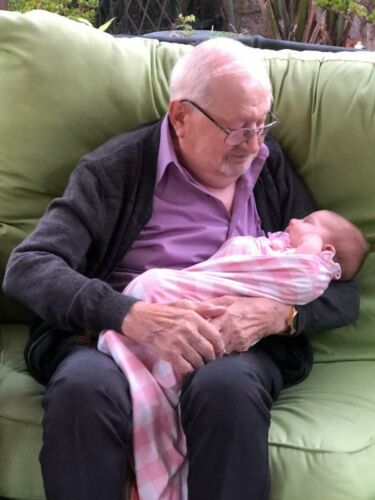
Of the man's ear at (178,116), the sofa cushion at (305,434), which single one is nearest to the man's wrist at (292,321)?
the sofa cushion at (305,434)

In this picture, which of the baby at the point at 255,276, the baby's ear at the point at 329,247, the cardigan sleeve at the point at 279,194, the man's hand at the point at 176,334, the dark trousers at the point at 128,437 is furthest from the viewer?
the cardigan sleeve at the point at 279,194

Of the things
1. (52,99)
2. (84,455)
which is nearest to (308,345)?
(84,455)

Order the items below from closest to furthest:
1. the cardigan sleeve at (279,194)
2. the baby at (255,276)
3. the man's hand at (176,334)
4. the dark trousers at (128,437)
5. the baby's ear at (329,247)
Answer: the dark trousers at (128,437)
the man's hand at (176,334)
the baby at (255,276)
the baby's ear at (329,247)
the cardigan sleeve at (279,194)

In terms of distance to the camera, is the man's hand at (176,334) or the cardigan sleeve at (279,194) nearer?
the man's hand at (176,334)

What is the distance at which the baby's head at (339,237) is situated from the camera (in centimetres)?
169

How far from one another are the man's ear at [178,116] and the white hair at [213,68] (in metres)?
0.02

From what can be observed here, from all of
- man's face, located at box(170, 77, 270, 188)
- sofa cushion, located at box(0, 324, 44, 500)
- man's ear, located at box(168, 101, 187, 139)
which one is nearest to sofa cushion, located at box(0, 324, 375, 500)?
sofa cushion, located at box(0, 324, 44, 500)

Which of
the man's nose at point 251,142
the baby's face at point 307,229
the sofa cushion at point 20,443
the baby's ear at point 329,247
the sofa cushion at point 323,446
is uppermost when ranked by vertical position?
the man's nose at point 251,142

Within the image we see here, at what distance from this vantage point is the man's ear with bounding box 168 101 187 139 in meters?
1.68

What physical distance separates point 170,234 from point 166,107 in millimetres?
366

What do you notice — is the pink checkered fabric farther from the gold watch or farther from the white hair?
the white hair

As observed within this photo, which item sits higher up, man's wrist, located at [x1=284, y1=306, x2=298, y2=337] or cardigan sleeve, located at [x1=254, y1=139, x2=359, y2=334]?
cardigan sleeve, located at [x1=254, y1=139, x2=359, y2=334]

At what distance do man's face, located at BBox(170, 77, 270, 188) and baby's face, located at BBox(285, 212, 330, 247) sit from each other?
172 millimetres

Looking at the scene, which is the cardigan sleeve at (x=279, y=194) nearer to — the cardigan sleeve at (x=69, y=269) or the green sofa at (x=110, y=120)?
the green sofa at (x=110, y=120)
